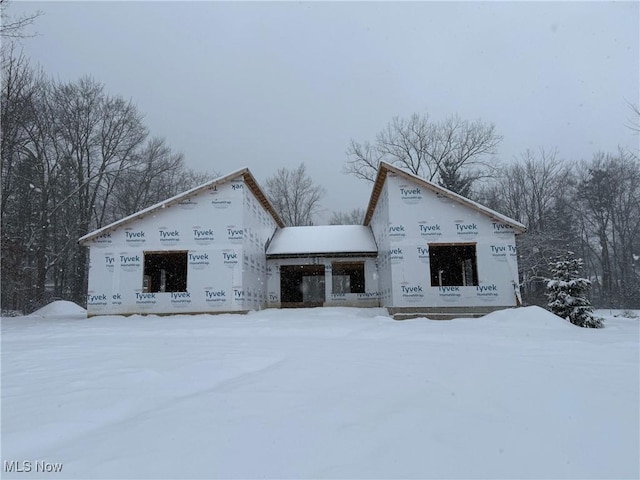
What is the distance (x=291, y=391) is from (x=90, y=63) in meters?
30.7

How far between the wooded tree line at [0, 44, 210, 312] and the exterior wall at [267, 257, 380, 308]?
12.1 meters

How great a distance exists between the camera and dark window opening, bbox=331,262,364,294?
1859 cm

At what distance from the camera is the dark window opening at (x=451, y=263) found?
55.7 feet

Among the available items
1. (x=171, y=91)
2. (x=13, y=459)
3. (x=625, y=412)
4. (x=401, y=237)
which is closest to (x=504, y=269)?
(x=401, y=237)

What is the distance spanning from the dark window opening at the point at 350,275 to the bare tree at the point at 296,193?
7.22 metres

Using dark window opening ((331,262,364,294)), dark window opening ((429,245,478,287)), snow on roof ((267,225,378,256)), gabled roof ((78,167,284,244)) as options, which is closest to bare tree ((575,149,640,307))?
dark window opening ((429,245,478,287))

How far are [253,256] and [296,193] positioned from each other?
76.0 feet

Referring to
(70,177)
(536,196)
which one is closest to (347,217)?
(536,196)

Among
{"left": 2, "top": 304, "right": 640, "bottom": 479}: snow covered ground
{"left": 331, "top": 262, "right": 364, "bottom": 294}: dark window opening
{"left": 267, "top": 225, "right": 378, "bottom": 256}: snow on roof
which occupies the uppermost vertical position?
{"left": 267, "top": 225, "right": 378, "bottom": 256}: snow on roof

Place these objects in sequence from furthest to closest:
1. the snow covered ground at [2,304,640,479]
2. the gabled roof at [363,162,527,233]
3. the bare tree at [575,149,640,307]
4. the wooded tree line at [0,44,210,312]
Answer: the bare tree at [575,149,640,307]
the wooded tree line at [0,44,210,312]
the gabled roof at [363,162,527,233]
the snow covered ground at [2,304,640,479]

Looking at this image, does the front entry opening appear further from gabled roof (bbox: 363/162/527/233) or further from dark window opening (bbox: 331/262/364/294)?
gabled roof (bbox: 363/162/527/233)

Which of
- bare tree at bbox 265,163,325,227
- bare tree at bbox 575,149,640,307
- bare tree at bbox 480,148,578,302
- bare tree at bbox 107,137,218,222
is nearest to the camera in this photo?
bare tree at bbox 107,137,218,222

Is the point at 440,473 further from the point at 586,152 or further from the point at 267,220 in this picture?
the point at 586,152

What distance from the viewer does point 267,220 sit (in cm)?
1908
